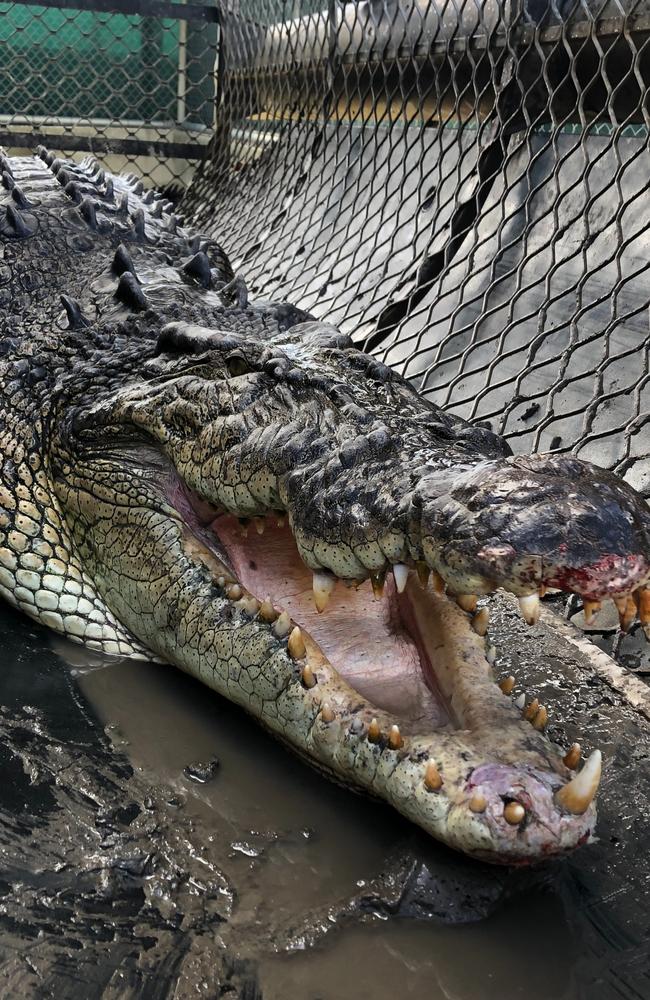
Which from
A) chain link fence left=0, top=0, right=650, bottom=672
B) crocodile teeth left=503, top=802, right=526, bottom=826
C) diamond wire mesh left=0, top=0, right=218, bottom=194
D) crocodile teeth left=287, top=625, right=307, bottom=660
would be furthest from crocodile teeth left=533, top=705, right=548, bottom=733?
diamond wire mesh left=0, top=0, right=218, bottom=194

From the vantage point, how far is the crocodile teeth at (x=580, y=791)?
5.22ft

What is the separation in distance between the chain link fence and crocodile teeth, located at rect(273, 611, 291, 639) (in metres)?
1.15

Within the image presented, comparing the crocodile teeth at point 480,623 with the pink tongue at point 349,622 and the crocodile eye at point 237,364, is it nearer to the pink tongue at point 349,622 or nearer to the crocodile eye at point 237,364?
the pink tongue at point 349,622

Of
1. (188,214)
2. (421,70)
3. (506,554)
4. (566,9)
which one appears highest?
(566,9)

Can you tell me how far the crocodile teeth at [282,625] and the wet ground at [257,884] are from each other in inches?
11.9

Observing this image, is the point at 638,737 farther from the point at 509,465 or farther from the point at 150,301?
the point at 150,301

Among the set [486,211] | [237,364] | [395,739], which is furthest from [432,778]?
[486,211]

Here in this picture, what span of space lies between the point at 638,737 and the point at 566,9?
11.1 feet

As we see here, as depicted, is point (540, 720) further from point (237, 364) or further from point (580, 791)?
point (237, 364)

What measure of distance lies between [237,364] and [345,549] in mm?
773

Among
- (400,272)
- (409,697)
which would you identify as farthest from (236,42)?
(409,697)

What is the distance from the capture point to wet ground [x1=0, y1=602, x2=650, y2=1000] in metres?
1.55

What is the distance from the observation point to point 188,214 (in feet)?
24.7

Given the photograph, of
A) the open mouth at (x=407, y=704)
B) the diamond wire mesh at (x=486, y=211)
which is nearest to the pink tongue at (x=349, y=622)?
the open mouth at (x=407, y=704)
